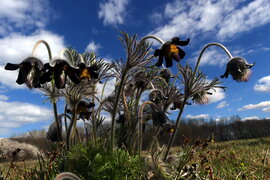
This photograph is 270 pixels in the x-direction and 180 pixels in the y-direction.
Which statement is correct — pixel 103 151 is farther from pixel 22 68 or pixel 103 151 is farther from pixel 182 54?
pixel 182 54

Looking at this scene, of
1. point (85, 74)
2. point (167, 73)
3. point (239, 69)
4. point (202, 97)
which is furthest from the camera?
point (202, 97)

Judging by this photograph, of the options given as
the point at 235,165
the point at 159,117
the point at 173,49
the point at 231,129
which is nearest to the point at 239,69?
the point at 173,49

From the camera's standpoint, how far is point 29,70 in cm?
215

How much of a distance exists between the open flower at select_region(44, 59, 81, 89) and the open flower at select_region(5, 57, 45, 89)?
0.21 ft

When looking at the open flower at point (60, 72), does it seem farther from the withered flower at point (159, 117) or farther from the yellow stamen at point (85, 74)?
the withered flower at point (159, 117)

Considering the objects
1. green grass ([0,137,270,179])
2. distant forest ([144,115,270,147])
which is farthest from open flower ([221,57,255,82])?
distant forest ([144,115,270,147])

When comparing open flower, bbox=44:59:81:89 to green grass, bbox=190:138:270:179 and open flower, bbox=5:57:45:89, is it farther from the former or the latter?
green grass, bbox=190:138:270:179

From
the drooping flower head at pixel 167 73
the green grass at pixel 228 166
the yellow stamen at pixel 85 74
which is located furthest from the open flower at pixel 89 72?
the drooping flower head at pixel 167 73

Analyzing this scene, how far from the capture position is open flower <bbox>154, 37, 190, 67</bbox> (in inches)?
101

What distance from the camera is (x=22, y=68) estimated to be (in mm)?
2184

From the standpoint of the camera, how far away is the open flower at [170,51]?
2570mm

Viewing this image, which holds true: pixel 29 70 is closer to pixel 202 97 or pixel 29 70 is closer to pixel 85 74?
pixel 85 74

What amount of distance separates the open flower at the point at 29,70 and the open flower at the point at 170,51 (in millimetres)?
1059

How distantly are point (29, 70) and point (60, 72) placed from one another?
0.78 feet
